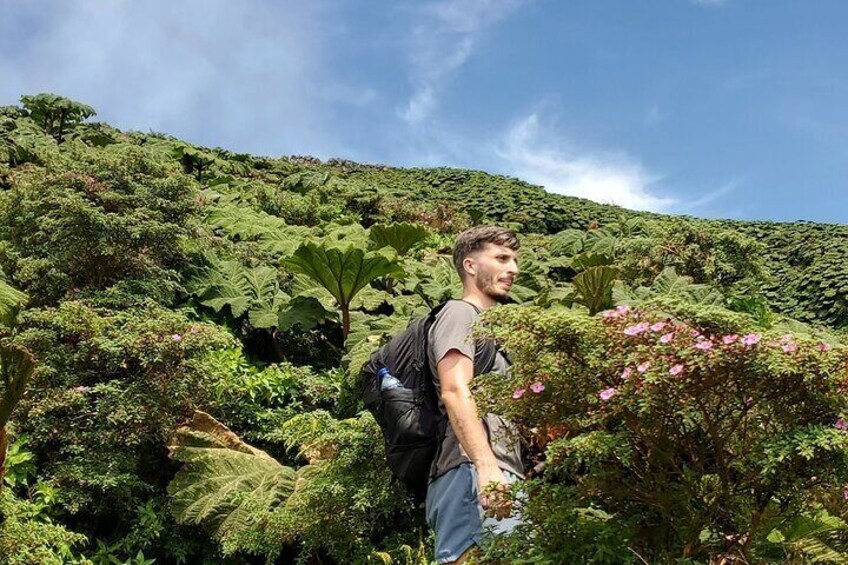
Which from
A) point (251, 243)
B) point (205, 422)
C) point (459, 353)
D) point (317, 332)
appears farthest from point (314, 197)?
point (459, 353)

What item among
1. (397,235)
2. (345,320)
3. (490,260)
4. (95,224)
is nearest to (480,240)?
(490,260)

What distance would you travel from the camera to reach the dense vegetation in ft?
9.27

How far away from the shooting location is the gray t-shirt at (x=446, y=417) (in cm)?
304

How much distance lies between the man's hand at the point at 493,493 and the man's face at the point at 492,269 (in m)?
0.75

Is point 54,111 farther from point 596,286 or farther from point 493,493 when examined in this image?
point 493,493

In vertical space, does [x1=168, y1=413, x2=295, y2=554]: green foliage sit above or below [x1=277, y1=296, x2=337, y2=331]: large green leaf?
below

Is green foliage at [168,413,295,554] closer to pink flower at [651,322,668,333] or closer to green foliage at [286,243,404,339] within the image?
green foliage at [286,243,404,339]

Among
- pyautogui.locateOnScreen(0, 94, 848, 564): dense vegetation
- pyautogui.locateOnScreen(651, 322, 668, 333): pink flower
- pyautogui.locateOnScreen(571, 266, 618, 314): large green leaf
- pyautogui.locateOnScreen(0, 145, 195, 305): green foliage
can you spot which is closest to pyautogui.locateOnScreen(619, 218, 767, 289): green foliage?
pyautogui.locateOnScreen(0, 94, 848, 564): dense vegetation

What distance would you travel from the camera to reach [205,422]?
214 inches

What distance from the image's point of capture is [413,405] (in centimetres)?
319

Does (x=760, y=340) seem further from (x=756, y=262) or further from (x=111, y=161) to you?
(x=756, y=262)

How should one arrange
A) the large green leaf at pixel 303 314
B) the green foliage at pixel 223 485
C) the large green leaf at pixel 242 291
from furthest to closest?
1. the large green leaf at pixel 242 291
2. the large green leaf at pixel 303 314
3. the green foliage at pixel 223 485

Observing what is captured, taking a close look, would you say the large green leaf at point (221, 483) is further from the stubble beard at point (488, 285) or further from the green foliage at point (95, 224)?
the stubble beard at point (488, 285)

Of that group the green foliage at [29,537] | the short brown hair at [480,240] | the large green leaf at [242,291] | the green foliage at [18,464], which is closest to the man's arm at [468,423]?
the short brown hair at [480,240]
